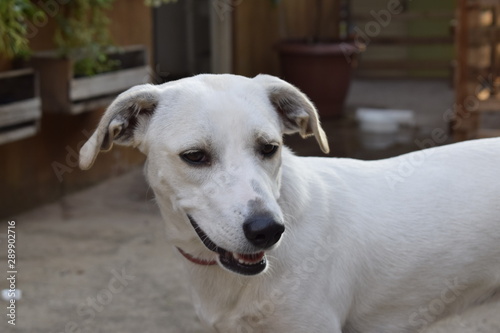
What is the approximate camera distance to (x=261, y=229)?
6.88 feet

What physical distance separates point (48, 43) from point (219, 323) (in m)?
3.75

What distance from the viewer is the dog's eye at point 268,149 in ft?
7.46

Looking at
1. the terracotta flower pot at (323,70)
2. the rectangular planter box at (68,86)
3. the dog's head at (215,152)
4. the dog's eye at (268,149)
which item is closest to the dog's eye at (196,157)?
A: the dog's head at (215,152)

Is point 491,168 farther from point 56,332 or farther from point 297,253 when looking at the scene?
point 56,332

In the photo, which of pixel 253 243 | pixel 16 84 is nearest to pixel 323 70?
pixel 16 84

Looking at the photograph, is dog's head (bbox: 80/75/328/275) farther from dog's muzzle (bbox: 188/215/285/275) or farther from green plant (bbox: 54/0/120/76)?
green plant (bbox: 54/0/120/76)

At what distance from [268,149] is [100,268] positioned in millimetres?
2313

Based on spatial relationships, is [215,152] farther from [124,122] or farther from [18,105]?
[18,105]

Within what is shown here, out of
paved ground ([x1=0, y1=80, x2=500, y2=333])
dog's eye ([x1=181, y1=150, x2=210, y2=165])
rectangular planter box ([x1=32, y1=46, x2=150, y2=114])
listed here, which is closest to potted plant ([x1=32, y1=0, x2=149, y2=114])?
rectangular planter box ([x1=32, y1=46, x2=150, y2=114])

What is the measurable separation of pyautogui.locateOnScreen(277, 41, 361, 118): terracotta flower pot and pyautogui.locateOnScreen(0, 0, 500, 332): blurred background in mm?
13

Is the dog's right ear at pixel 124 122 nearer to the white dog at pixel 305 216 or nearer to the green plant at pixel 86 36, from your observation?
the white dog at pixel 305 216

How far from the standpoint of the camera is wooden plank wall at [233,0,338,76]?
29.2 ft

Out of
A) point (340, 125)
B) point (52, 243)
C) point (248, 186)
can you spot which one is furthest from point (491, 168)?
point (340, 125)

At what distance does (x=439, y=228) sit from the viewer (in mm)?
2492
